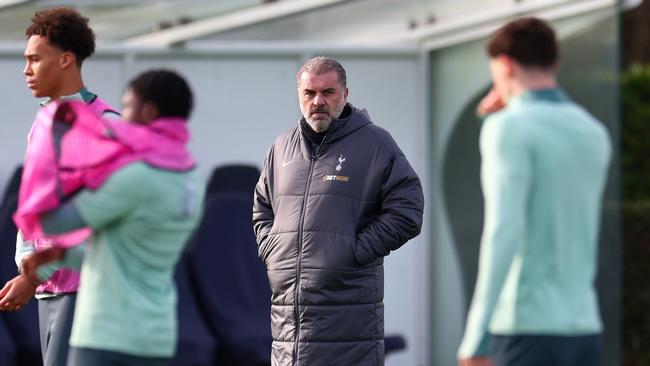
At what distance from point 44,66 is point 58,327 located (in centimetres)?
99

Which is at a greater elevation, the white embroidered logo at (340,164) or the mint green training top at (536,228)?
the white embroidered logo at (340,164)

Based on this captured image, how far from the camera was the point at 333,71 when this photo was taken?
21.4ft

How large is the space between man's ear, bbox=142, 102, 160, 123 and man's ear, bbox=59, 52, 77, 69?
115cm

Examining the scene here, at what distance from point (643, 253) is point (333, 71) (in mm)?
6423

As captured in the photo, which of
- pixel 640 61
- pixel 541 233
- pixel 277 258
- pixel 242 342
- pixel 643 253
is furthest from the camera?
pixel 640 61

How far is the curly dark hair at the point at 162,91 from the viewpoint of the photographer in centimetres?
475

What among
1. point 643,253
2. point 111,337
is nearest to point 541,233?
point 111,337

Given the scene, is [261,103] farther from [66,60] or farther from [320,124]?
[66,60]

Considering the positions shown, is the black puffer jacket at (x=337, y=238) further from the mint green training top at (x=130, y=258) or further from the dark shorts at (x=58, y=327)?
the mint green training top at (x=130, y=258)

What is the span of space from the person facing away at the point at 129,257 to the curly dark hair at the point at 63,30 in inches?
50.2

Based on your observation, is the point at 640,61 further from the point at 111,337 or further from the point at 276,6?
the point at 111,337

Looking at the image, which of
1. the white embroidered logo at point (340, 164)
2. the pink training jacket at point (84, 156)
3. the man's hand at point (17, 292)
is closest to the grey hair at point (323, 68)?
the white embroidered logo at point (340, 164)

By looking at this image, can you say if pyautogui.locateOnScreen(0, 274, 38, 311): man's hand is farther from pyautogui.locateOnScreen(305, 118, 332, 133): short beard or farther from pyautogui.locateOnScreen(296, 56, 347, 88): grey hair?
pyautogui.locateOnScreen(296, 56, 347, 88): grey hair

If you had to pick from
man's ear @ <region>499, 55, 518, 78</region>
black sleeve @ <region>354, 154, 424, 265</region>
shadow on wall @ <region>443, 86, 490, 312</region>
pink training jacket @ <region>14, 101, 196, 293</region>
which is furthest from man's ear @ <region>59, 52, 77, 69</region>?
shadow on wall @ <region>443, 86, 490, 312</region>
